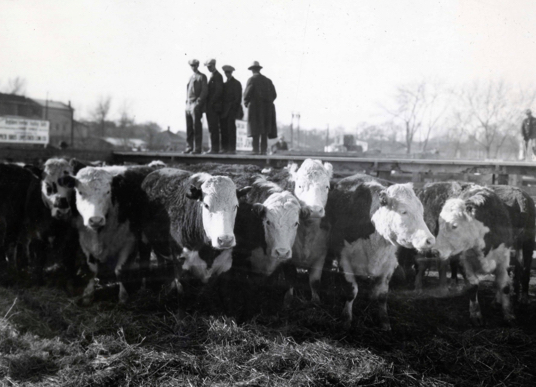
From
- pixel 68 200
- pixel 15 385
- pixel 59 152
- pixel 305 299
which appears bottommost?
pixel 15 385

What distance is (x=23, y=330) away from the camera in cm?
466

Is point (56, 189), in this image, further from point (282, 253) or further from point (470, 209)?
point (470, 209)

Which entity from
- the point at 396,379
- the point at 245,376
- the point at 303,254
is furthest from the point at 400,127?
the point at 245,376

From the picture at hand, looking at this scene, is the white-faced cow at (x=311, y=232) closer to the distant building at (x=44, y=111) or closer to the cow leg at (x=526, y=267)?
the cow leg at (x=526, y=267)

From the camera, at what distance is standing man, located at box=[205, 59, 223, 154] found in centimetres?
765

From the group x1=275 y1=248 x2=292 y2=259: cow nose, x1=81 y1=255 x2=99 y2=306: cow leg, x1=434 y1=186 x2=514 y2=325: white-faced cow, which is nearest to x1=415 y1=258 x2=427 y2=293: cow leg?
x1=434 y1=186 x2=514 y2=325: white-faced cow

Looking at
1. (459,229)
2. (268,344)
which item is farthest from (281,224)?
(459,229)

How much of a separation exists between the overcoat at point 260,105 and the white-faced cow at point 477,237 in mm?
3468

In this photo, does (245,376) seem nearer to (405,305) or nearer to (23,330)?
(405,305)

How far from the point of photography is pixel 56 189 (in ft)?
19.5

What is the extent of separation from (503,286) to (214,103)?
5.58 meters

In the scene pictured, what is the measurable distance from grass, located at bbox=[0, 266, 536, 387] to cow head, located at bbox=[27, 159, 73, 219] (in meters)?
1.23

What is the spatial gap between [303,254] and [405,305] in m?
1.34

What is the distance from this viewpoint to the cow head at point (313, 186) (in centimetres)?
482
